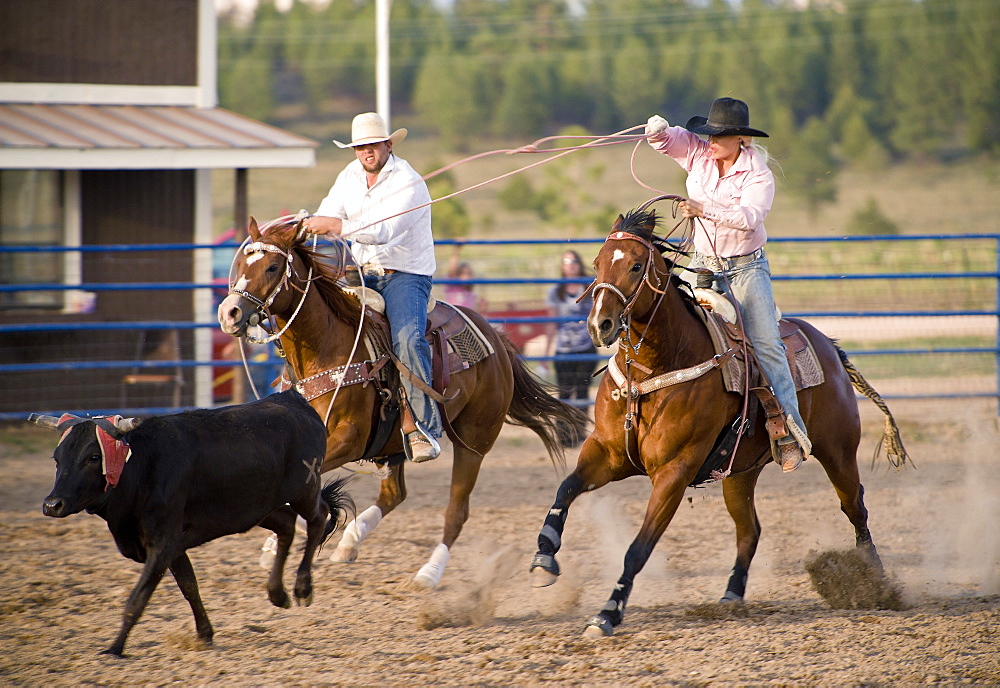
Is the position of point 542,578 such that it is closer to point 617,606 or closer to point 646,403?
point 617,606

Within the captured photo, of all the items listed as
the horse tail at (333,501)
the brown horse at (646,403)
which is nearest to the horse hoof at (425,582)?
the horse tail at (333,501)

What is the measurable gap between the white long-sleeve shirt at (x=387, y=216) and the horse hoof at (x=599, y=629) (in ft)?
7.38

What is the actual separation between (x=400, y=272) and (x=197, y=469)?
1844 mm

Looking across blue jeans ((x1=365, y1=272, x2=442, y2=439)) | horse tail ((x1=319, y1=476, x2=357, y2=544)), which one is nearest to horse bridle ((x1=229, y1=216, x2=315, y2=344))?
blue jeans ((x1=365, y1=272, x2=442, y2=439))

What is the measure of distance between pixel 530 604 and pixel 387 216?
7.34 ft

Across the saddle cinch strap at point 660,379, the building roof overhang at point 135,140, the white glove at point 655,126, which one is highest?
the building roof overhang at point 135,140

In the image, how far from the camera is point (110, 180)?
1105 cm

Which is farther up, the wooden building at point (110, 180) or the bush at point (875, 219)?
the bush at point (875, 219)

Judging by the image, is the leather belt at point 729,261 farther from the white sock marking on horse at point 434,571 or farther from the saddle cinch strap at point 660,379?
the white sock marking on horse at point 434,571

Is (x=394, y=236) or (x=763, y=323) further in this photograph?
(x=394, y=236)

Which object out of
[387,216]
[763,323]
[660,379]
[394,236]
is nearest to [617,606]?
[660,379]

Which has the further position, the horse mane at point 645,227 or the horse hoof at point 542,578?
→ the horse mane at point 645,227

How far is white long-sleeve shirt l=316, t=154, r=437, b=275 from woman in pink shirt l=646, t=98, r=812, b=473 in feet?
4.54

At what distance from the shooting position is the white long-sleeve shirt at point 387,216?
5.65 meters
